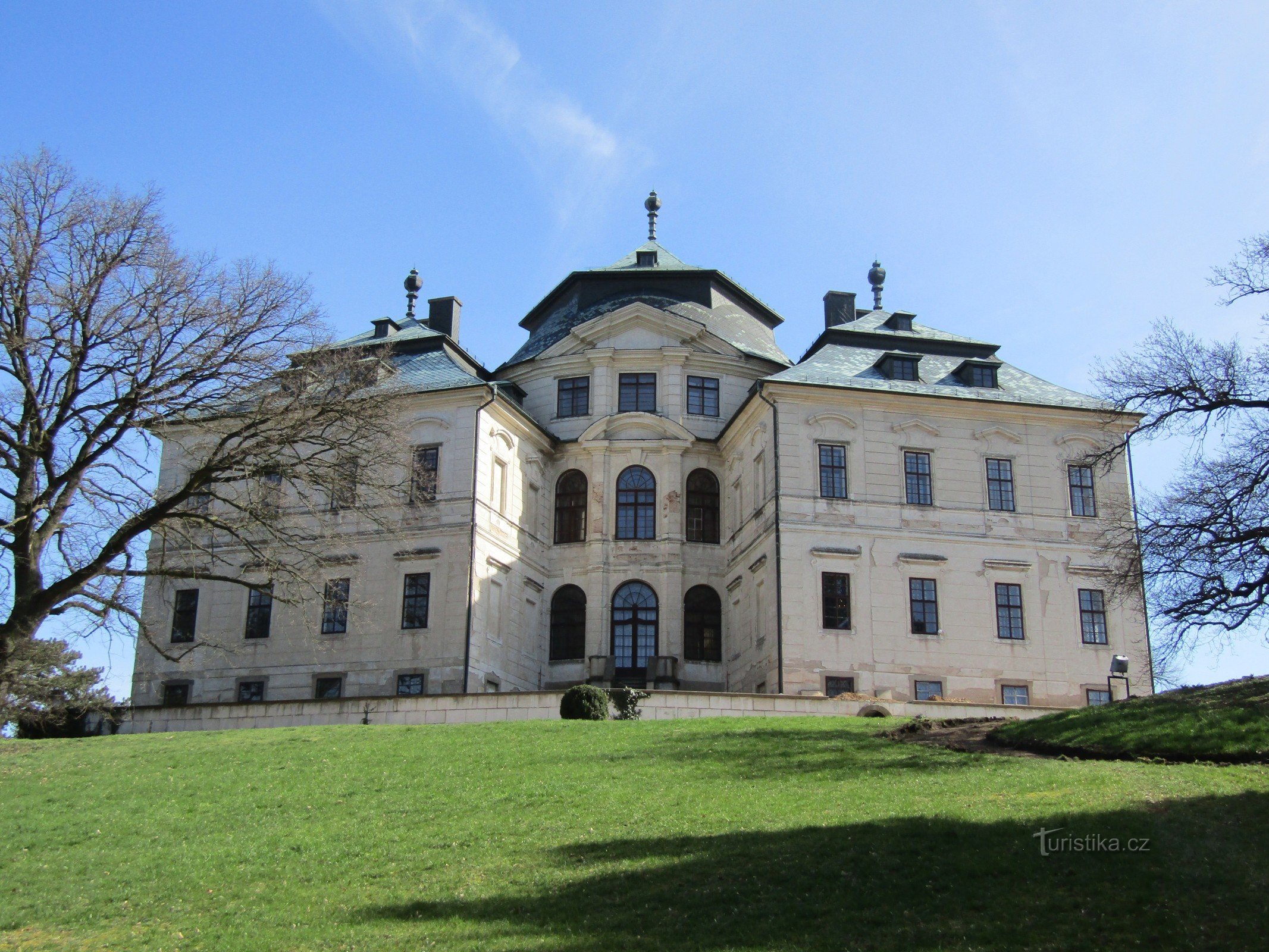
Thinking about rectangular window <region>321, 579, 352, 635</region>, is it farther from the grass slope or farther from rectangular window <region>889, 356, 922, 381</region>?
the grass slope

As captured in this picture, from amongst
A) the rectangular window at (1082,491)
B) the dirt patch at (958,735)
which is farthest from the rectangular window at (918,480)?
the dirt patch at (958,735)

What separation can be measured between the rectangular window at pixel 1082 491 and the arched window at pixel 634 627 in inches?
503

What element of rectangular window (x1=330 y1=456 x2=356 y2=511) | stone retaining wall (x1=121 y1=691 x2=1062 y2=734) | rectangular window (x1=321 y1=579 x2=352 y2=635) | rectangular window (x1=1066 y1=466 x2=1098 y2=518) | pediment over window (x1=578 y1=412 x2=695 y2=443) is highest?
pediment over window (x1=578 y1=412 x2=695 y2=443)

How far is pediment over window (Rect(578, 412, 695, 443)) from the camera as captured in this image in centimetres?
4488

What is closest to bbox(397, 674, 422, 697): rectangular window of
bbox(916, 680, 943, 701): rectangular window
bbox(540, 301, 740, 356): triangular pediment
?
bbox(540, 301, 740, 356): triangular pediment

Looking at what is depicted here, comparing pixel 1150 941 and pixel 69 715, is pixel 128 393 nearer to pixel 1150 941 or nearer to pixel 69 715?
pixel 69 715

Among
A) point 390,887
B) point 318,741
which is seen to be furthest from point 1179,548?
point 318,741

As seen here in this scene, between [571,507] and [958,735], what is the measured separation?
20.6 meters

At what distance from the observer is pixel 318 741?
92.5 ft

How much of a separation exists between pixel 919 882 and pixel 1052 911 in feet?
5.36

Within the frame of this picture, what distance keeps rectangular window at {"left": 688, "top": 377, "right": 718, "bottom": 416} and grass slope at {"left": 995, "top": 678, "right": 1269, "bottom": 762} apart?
2097 centimetres

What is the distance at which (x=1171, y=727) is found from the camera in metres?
23.2

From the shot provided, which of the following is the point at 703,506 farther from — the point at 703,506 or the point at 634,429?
the point at 634,429

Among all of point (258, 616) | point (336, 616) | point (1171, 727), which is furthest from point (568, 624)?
point (1171, 727)
